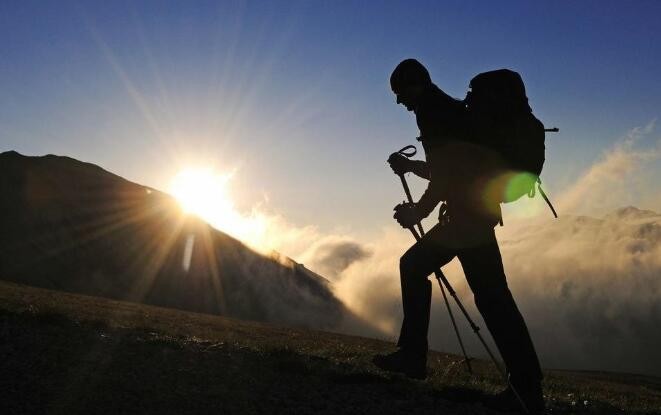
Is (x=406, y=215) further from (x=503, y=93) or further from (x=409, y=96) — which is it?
(x=503, y=93)

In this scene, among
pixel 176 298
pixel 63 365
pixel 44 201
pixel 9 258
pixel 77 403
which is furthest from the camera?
pixel 176 298

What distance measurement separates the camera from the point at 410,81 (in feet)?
22.1

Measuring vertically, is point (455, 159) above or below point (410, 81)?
below

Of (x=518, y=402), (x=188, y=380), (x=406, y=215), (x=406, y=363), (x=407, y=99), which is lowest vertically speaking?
(x=188, y=380)

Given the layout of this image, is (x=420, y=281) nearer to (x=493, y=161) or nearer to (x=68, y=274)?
(x=493, y=161)

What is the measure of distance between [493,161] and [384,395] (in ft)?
9.69

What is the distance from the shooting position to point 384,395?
262 inches

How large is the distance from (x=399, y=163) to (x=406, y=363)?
8.45 ft

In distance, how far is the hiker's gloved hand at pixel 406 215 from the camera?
6995 mm

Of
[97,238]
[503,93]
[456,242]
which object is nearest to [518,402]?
[456,242]

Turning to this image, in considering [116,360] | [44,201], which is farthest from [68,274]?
[116,360]

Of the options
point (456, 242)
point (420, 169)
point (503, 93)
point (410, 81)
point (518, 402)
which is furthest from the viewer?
point (420, 169)

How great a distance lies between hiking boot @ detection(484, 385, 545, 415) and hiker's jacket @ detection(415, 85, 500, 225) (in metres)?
1.89

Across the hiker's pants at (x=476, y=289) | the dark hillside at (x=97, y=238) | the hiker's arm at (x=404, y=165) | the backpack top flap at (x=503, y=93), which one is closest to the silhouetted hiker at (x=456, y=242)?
the hiker's pants at (x=476, y=289)
